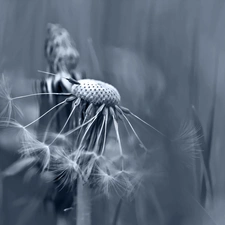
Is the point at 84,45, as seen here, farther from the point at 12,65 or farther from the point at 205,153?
the point at 205,153

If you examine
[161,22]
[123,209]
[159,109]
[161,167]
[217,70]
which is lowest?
[123,209]

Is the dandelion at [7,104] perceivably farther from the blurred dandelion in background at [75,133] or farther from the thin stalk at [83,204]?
the thin stalk at [83,204]

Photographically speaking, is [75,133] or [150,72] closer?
[75,133]

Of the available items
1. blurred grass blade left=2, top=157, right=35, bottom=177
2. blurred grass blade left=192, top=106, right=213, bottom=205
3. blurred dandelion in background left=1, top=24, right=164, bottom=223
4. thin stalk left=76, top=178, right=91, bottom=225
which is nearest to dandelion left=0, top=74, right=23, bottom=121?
blurred dandelion in background left=1, top=24, right=164, bottom=223

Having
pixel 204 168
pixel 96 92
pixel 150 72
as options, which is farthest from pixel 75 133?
pixel 204 168

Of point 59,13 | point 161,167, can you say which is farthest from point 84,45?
point 161,167

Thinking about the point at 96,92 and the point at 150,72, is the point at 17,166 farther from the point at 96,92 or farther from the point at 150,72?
the point at 150,72

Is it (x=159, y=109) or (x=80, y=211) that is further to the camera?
(x=159, y=109)

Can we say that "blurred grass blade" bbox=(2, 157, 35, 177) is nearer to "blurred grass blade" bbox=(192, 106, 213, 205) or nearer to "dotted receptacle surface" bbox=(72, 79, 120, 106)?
"dotted receptacle surface" bbox=(72, 79, 120, 106)
